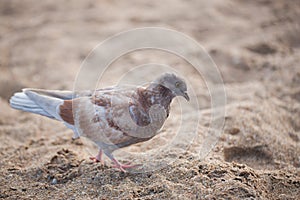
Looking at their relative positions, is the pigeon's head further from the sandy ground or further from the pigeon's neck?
the sandy ground

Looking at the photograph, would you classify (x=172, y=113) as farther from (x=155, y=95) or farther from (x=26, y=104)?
(x=26, y=104)

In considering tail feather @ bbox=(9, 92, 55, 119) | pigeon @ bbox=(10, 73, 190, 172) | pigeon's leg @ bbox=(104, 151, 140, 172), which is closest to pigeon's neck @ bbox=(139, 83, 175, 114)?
pigeon @ bbox=(10, 73, 190, 172)

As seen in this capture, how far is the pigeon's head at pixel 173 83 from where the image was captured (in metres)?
3.83

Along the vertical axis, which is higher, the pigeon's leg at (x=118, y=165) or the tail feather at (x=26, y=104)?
the tail feather at (x=26, y=104)

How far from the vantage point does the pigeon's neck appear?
12.8 ft

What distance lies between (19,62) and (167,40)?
2.63 metres

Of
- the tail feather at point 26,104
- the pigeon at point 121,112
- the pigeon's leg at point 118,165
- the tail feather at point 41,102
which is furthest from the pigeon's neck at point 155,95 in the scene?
the tail feather at point 26,104

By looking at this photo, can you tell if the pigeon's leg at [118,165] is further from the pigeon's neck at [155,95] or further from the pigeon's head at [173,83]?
the pigeon's head at [173,83]

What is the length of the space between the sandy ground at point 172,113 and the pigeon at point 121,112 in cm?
42

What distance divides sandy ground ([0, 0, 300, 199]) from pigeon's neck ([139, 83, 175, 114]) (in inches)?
26.5

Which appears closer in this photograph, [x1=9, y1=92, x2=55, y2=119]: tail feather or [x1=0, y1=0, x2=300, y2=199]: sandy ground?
[x1=0, y1=0, x2=300, y2=199]: sandy ground

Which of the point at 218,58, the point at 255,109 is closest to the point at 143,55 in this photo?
the point at 218,58

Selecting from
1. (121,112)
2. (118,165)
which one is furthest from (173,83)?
(118,165)

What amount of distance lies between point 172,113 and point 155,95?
1.51m
